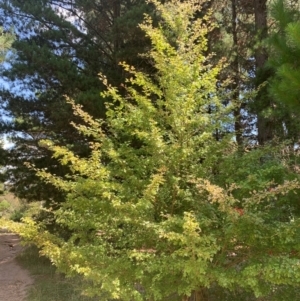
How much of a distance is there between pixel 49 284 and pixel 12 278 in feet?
4.25

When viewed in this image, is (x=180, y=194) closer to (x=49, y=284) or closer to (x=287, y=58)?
(x=287, y=58)

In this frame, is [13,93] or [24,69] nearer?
[24,69]

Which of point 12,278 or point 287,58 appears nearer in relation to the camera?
point 287,58

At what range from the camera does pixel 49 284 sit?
6.89m

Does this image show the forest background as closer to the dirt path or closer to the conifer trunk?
the conifer trunk

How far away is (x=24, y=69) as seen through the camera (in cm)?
721

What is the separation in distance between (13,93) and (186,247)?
248 inches

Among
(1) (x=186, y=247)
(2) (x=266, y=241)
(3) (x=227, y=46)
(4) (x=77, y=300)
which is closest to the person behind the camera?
(1) (x=186, y=247)

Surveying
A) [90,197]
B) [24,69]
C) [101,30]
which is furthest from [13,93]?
[90,197]

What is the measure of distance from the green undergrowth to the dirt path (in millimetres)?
154

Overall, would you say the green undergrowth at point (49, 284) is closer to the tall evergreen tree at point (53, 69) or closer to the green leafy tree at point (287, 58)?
the tall evergreen tree at point (53, 69)

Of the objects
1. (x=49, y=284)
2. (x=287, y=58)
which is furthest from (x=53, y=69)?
(x=287, y=58)

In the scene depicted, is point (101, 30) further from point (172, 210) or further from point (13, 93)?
point (172, 210)

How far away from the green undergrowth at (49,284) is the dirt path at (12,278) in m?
0.15
